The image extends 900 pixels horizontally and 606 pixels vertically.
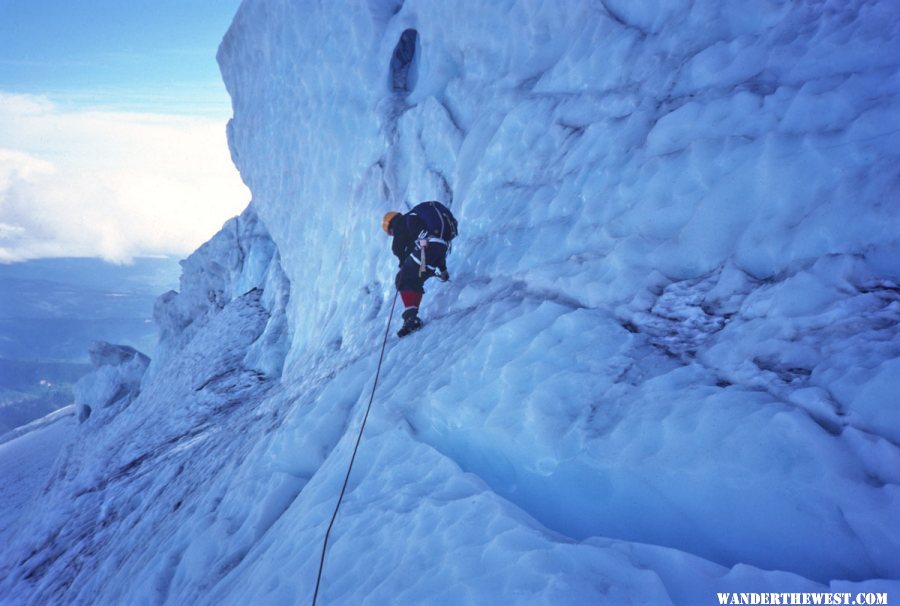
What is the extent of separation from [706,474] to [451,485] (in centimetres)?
116

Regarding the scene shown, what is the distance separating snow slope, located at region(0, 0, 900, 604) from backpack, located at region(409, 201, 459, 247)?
360 millimetres

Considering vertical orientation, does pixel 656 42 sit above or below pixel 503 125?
above

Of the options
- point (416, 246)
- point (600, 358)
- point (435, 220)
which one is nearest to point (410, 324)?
point (416, 246)

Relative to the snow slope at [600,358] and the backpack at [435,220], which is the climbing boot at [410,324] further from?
the backpack at [435,220]

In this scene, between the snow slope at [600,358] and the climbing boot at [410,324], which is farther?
the climbing boot at [410,324]

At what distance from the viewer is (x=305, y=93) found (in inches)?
311

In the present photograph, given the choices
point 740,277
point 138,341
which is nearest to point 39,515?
point 740,277

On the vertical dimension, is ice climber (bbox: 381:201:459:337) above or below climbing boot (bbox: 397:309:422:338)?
above

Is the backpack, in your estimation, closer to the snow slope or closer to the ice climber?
the ice climber

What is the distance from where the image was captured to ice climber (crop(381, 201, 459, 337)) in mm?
4469

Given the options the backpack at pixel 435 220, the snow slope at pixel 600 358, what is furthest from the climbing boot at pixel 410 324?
the backpack at pixel 435 220

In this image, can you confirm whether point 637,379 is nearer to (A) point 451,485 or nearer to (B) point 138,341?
(A) point 451,485

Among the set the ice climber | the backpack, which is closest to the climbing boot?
the ice climber

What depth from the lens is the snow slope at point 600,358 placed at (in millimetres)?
1878
